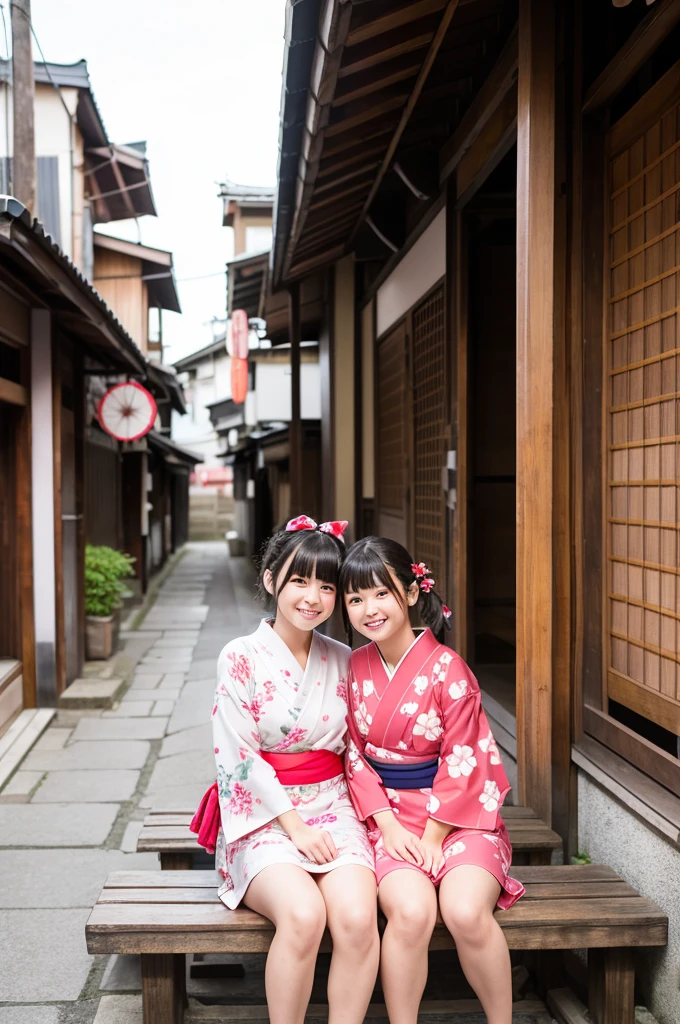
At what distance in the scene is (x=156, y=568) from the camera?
860 inches

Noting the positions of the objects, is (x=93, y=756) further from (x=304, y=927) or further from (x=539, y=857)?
(x=304, y=927)

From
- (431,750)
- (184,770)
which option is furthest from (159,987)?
(184,770)

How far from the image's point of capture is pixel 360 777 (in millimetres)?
3227

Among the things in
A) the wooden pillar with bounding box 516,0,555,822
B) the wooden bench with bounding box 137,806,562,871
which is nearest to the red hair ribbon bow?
the wooden pillar with bounding box 516,0,555,822

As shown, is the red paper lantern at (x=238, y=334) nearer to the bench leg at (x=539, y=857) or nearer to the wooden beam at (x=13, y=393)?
the wooden beam at (x=13, y=393)

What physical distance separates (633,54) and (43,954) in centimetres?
445

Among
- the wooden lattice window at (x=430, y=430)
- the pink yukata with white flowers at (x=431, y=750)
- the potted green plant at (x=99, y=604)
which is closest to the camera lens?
the pink yukata with white flowers at (x=431, y=750)

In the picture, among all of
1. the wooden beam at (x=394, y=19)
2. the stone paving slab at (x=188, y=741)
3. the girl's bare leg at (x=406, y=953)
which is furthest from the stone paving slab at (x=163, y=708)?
the wooden beam at (x=394, y=19)

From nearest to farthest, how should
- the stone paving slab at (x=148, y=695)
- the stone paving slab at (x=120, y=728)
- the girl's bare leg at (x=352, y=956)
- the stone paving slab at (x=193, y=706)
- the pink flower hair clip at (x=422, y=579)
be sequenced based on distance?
the girl's bare leg at (x=352, y=956) → the pink flower hair clip at (x=422, y=579) → the stone paving slab at (x=120, y=728) → the stone paving slab at (x=193, y=706) → the stone paving slab at (x=148, y=695)

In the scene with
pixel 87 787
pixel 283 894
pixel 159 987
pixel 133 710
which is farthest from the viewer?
pixel 133 710

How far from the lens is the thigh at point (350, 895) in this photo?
8.90 feet

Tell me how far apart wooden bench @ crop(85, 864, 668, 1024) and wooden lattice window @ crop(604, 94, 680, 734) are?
27.1 inches

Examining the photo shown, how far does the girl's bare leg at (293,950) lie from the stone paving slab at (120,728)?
16.2 ft

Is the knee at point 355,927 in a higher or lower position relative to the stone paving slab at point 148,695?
higher
